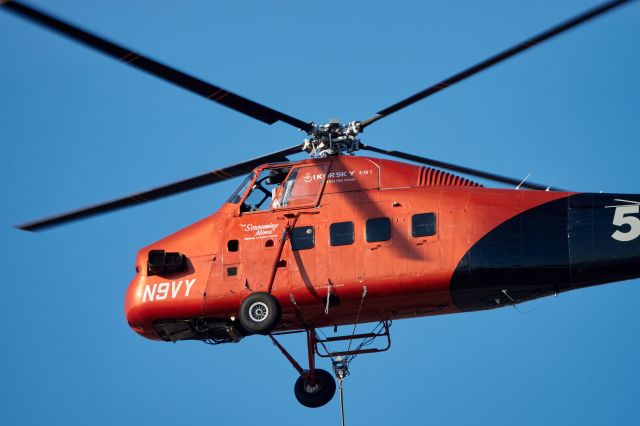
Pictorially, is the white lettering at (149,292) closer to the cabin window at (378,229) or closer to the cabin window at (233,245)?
the cabin window at (233,245)

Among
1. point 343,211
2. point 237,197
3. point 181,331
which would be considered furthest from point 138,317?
point 343,211

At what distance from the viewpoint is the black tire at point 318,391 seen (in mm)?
24469

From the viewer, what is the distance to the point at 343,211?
23.0 metres

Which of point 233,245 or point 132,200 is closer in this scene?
point 132,200

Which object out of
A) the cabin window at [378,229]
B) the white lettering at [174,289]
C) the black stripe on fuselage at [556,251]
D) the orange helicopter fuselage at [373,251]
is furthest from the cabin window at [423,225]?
the white lettering at [174,289]

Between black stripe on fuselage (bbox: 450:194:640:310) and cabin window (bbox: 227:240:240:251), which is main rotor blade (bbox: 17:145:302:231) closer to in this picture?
cabin window (bbox: 227:240:240:251)

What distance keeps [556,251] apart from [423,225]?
245cm

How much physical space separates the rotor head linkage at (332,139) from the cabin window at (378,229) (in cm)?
201

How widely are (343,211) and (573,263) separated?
4375mm

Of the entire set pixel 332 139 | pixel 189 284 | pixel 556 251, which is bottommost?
pixel 189 284

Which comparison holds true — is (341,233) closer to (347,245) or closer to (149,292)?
(347,245)

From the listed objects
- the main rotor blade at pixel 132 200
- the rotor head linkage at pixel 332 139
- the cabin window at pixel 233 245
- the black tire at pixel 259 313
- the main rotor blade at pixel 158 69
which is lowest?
the black tire at pixel 259 313

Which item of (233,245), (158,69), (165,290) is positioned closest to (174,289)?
(165,290)

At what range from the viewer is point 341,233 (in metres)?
22.8
